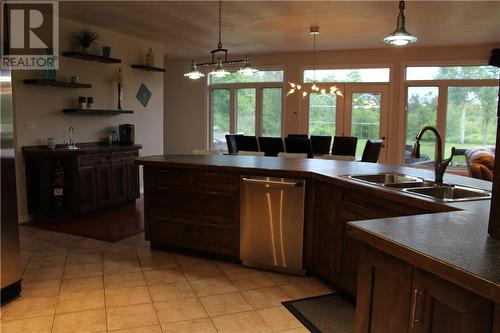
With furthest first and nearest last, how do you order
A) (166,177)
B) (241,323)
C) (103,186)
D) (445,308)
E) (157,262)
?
(103,186)
(166,177)
(157,262)
(241,323)
(445,308)

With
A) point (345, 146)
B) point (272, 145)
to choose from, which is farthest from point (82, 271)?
point (345, 146)

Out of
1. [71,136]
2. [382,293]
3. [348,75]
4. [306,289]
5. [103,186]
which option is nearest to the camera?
[382,293]

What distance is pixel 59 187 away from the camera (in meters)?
4.90

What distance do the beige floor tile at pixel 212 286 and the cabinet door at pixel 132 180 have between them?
3071 millimetres

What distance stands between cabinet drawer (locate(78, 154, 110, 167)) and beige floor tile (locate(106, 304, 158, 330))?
2.74 m

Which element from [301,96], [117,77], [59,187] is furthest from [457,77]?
[59,187]

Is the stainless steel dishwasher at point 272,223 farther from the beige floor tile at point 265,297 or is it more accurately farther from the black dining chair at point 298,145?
the black dining chair at point 298,145

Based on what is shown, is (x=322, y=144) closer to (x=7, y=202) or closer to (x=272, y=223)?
(x=272, y=223)

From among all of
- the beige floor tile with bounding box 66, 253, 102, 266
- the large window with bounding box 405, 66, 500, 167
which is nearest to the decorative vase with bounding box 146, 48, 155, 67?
the beige floor tile with bounding box 66, 253, 102, 266

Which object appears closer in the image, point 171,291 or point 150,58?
point 171,291

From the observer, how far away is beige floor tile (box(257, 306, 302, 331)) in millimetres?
2480

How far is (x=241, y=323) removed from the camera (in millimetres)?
2512

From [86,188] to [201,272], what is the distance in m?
2.46

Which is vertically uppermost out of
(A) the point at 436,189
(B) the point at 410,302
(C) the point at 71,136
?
(C) the point at 71,136
